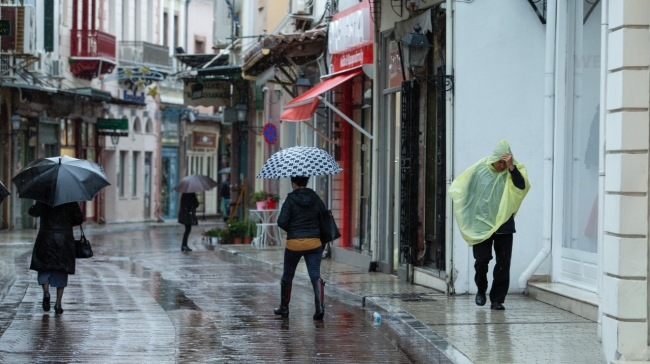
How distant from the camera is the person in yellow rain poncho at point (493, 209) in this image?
13.3 metres

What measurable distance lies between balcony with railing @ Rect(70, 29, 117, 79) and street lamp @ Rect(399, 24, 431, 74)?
29.0 m

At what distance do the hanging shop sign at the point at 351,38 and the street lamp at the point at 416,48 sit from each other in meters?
3.99

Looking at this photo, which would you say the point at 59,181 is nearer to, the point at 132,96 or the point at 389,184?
the point at 389,184

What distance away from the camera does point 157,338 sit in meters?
11.7

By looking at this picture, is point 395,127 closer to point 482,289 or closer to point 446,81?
point 446,81

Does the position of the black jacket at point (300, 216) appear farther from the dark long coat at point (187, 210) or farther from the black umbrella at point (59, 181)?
the dark long coat at point (187, 210)

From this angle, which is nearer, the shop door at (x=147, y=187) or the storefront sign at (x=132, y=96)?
the storefront sign at (x=132, y=96)

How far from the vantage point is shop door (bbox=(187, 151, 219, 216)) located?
182ft

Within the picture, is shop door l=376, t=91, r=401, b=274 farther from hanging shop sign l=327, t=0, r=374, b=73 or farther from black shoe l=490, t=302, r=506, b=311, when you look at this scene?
black shoe l=490, t=302, r=506, b=311

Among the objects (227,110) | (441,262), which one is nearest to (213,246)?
(227,110)

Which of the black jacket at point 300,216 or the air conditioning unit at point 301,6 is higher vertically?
the air conditioning unit at point 301,6

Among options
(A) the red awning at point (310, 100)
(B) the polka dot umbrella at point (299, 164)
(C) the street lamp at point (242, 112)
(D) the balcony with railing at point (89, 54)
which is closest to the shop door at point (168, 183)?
(D) the balcony with railing at point (89, 54)

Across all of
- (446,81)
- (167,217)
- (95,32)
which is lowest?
(167,217)

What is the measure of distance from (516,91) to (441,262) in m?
2.47
